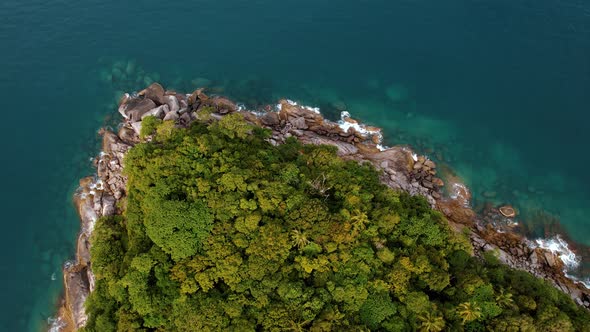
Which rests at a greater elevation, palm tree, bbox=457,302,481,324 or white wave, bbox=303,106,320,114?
white wave, bbox=303,106,320,114

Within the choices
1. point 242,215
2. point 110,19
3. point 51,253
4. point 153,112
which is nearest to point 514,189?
point 242,215

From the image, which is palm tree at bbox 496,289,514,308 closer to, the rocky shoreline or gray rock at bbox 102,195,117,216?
the rocky shoreline

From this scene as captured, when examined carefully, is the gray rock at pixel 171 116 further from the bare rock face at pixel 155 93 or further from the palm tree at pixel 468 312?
the palm tree at pixel 468 312

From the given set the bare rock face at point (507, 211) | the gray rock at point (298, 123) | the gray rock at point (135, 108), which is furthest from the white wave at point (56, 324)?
the bare rock face at point (507, 211)

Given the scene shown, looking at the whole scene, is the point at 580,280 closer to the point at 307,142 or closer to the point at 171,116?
the point at 307,142

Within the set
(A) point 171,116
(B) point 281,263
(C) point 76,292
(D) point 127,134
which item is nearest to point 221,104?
(A) point 171,116

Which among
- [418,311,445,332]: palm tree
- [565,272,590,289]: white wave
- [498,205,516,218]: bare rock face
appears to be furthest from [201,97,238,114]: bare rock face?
[565,272,590,289]: white wave
